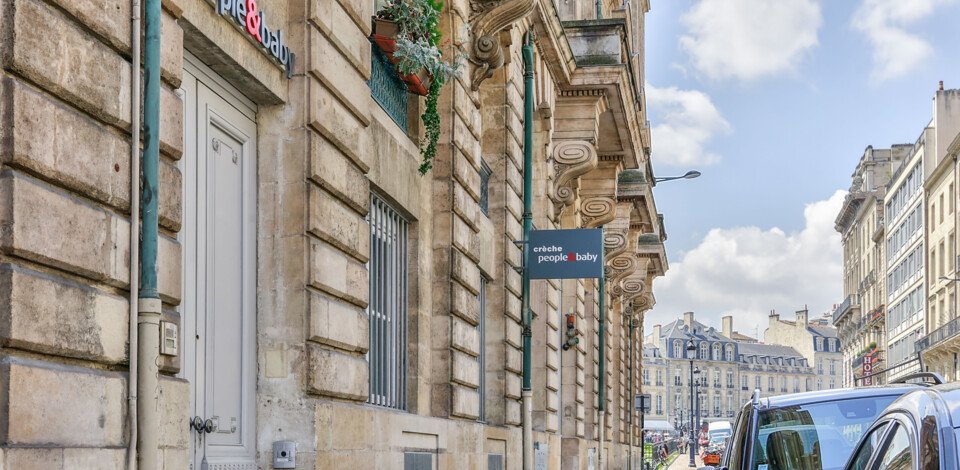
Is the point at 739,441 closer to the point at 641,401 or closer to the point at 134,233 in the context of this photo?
the point at 134,233

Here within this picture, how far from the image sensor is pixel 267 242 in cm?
999

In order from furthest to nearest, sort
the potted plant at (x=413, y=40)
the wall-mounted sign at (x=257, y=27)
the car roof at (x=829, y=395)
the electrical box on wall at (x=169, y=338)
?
1. the potted plant at (x=413, y=40)
2. the car roof at (x=829, y=395)
3. the wall-mounted sign at (x=257, y=27)
4. the electrical box on wall at (x=169, y=338)

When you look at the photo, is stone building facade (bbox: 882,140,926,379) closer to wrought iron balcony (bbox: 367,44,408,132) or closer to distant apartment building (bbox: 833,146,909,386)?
distant apartment building (bbox: 833,146,909,386)

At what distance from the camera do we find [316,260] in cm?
1008

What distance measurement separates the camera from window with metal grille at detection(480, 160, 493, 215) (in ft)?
59.9

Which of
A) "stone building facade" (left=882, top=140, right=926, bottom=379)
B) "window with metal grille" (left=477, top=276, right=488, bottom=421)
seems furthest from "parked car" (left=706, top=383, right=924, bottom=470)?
"stone building facade" (left=882, top=140, right=926, bottom=379)

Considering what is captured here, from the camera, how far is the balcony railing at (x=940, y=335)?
7254cm

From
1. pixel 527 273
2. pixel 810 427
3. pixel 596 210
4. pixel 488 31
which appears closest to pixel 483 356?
pixel 527 273

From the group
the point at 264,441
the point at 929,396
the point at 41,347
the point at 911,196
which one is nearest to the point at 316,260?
the point at 264,441

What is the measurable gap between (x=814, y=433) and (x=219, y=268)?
12.3ft

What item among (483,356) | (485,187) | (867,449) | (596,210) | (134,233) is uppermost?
(596,210)

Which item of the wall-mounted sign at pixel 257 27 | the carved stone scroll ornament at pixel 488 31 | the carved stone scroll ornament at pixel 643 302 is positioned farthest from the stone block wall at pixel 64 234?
the carved stone scroll ornament at pixel 643 302

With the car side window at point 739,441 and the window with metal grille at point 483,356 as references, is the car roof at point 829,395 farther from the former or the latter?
the window with metal grille at point 483,356

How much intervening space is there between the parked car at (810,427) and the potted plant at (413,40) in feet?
15.0
